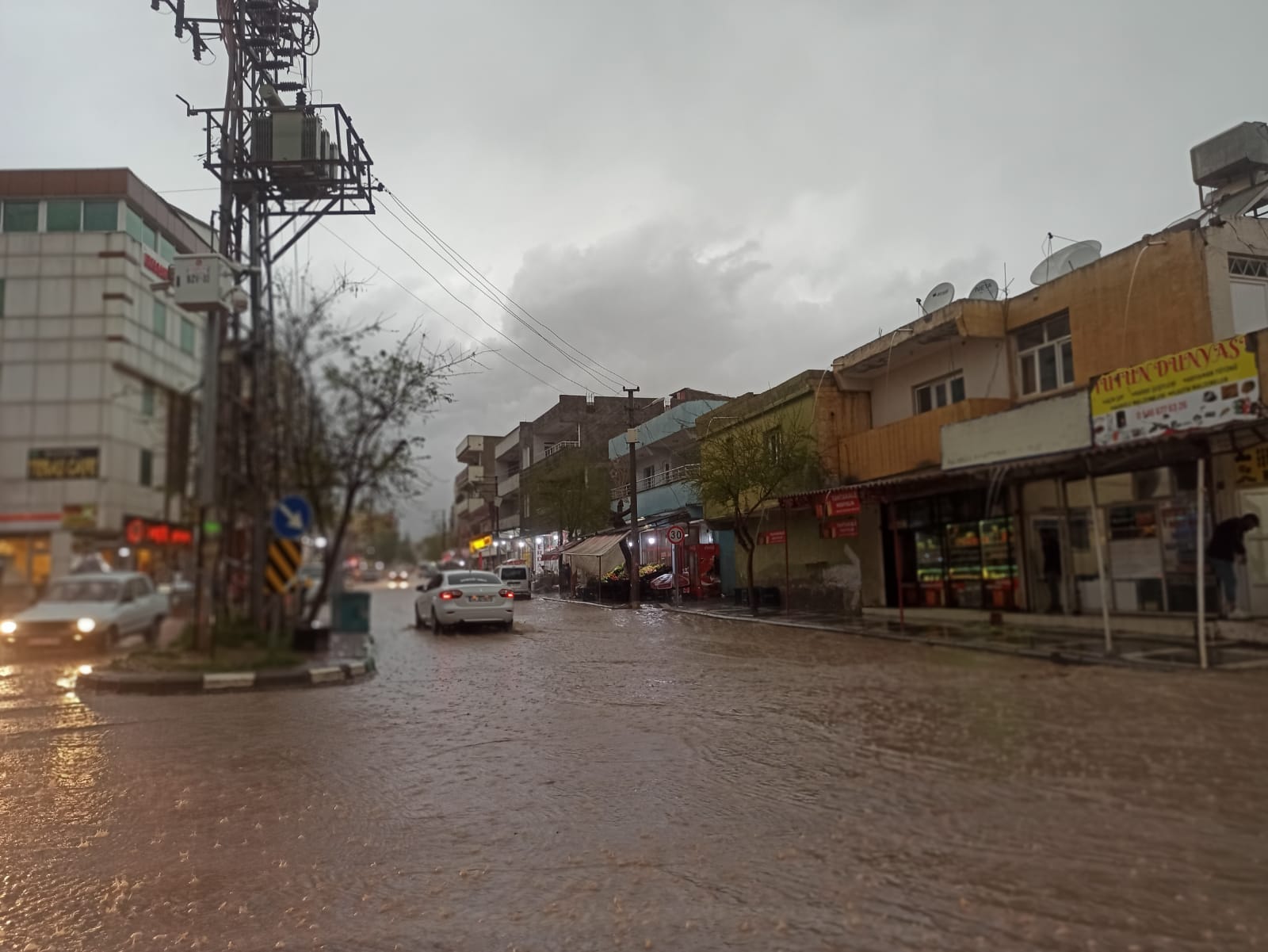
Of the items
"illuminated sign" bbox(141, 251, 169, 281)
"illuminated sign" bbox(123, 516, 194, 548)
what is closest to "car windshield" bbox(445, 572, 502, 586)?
"illuminated sign" bbox(123, 516, 194, 548)

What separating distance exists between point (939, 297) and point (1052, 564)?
23.8ft

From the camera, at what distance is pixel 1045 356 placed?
19.7 metres

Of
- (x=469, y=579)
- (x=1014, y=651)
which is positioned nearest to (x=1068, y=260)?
(x=1014, y=651)

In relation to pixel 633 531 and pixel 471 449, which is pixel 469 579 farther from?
pixel 471 449

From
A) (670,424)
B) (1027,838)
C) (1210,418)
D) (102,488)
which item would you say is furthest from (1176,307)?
(670,424)

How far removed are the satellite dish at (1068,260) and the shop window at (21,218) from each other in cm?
1893

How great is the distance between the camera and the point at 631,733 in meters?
8.72

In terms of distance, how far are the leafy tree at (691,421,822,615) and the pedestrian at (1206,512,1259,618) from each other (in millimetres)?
11232

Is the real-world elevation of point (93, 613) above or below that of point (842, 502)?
below

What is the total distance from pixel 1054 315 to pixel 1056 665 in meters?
8.72

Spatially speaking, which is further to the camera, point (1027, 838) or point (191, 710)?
point (191, 710)

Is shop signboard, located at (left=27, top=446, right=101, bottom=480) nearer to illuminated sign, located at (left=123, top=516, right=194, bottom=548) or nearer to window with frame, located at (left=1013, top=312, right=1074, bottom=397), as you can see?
illuminated sign, located at (left=123, top=516, right=194, bottom=548)

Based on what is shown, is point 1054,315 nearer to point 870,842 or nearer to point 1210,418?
point 1210,418

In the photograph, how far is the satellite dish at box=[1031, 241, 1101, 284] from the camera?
19.0m
